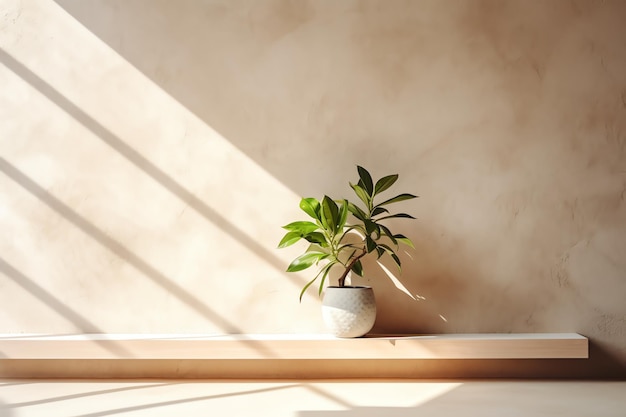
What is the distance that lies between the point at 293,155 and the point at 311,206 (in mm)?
366

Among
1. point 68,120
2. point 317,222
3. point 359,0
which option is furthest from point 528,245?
point 68,120

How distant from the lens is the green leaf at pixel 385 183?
2494 millimetres

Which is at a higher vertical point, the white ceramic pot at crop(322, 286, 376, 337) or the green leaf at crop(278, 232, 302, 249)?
the green leaf at crop(278, 232, 302, 249)

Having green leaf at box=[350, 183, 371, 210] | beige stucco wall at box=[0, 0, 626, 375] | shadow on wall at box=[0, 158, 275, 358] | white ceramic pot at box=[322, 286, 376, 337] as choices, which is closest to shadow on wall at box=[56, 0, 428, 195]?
beige stucco wall at box=[0, 0, 626, 375]

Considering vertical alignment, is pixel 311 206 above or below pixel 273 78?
below

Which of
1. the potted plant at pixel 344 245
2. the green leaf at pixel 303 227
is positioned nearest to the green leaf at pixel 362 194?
the potted plant at pixel 344 245

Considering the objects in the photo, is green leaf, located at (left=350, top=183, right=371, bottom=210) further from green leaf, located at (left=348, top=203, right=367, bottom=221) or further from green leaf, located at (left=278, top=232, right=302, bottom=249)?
green leaf, located at (left=278, top=232, right=302, bottom=249)

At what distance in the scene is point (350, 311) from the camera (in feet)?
7.95

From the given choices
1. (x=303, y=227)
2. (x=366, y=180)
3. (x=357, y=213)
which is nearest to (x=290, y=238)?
(x=303, y=227)

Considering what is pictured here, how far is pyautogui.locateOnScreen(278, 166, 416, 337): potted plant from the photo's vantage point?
2.43m

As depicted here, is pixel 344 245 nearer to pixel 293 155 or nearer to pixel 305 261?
pixel 305 261

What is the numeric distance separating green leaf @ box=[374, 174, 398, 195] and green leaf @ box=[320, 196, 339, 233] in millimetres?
200

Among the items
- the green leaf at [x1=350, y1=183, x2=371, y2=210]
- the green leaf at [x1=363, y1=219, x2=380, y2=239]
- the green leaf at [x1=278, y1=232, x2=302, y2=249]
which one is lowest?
the green leaf at [x1=278, y1=232, x2=302, y2=249]

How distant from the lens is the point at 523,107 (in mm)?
2689
